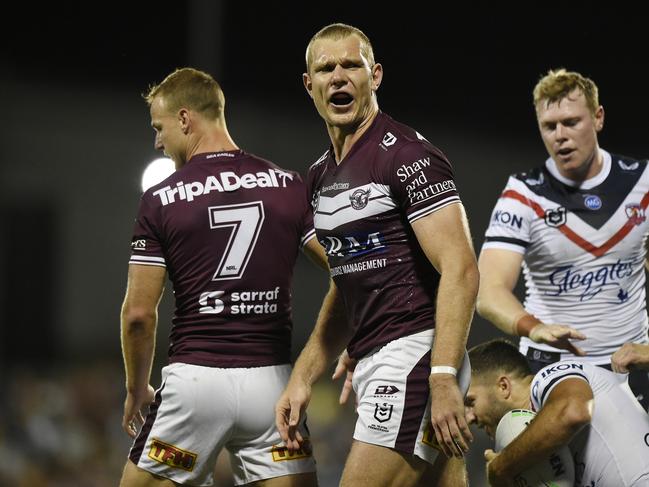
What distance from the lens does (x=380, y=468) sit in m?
3.71

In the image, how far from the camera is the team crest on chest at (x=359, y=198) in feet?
12.7

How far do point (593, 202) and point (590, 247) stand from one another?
23 cm

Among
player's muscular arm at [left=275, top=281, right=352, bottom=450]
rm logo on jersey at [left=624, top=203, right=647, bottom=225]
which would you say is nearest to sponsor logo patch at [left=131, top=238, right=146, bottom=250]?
player's muscular arm at [left=275, top=281, right=352, bottom=450]

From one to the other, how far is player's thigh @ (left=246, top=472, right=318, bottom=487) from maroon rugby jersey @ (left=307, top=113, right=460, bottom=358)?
609 mm

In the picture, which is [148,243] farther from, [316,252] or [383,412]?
[383,412]

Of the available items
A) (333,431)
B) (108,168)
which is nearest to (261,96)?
(108,168)

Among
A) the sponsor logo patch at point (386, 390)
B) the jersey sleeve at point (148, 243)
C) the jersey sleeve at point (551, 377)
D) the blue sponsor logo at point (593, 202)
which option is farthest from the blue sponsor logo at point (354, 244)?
the blue sponsor logo at point (593, 202)

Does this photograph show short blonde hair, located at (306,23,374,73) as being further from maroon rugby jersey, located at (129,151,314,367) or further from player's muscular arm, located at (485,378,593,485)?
player's muscular arm, located at (485,378,593,485)

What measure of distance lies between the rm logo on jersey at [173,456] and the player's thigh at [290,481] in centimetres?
27

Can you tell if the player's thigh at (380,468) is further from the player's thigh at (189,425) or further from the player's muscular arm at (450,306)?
the player's thigh at (189,425)

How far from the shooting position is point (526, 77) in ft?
49.2

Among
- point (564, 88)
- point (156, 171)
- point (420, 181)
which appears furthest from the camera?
point (156, 171)

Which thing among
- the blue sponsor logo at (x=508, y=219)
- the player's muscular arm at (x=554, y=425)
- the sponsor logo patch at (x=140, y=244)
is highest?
the blue sponsor logo at (x=508, y=219)

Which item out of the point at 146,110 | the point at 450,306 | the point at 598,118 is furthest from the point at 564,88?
the point at 146,110
